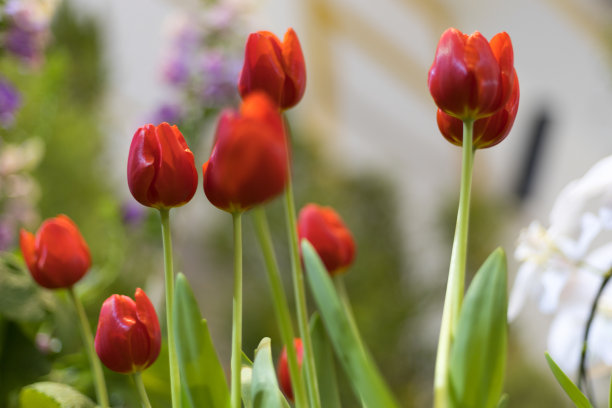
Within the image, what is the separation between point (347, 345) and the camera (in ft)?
0.38

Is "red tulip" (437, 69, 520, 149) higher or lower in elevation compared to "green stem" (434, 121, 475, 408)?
higher

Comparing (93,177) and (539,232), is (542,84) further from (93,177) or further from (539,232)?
(539,232)

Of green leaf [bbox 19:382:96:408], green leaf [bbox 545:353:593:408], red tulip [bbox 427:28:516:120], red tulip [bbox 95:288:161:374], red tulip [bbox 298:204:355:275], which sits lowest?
green leaf [bbox 545:353:593:408]

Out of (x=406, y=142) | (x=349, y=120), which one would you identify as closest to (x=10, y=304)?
(x=349, y=120)

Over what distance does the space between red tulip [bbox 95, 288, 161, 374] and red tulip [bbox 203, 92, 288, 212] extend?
0.16 ft

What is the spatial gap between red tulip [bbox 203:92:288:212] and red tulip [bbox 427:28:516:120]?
0.14 ft

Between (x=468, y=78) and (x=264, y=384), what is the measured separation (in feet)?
0.22

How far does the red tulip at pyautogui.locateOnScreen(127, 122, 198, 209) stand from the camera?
117mm

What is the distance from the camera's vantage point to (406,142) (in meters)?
2.27

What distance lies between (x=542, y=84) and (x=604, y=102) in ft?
0.80

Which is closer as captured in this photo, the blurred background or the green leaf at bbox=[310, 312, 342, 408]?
the green leaf at bbox=[310, 312, 342, 408]

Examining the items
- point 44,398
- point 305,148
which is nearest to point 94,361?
point 44,398

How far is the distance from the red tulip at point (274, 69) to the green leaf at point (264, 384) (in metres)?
0.05

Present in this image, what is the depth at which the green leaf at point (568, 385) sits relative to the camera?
0.38 ft
